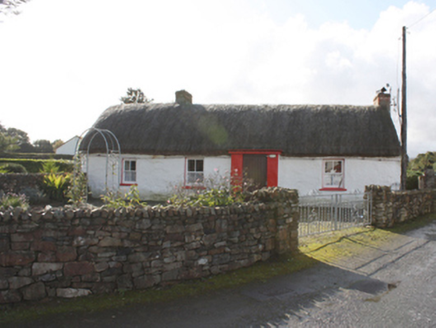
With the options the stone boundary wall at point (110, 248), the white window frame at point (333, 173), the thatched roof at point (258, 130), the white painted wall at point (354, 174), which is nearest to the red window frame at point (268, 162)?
the thatched roof at point (258, 130)

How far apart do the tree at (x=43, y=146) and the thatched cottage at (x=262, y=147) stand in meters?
52.9

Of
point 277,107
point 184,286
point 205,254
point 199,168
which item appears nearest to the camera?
point 184,286

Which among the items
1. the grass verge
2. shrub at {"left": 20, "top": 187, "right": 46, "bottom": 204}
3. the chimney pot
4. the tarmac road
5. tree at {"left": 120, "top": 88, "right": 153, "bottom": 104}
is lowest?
the tarmac road

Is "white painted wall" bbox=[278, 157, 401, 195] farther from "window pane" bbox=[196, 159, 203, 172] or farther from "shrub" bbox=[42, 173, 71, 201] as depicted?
"shrub" bbox=[42, 173, 71, 201]

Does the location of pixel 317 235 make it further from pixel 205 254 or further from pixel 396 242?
pixel 205 254

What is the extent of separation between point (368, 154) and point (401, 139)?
203cm

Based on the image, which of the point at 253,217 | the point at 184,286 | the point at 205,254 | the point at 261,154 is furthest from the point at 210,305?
the point at 261,154

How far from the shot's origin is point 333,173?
14.7 m

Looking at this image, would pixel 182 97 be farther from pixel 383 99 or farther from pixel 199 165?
pixel 383 99

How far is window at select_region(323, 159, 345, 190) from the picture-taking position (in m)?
14.6

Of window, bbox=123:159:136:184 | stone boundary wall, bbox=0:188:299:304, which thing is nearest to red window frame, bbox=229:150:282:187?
window, bbox=123:159:136:184

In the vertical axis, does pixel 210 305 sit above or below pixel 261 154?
below

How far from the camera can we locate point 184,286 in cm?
494

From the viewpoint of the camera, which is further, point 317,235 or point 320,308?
point 317,235
